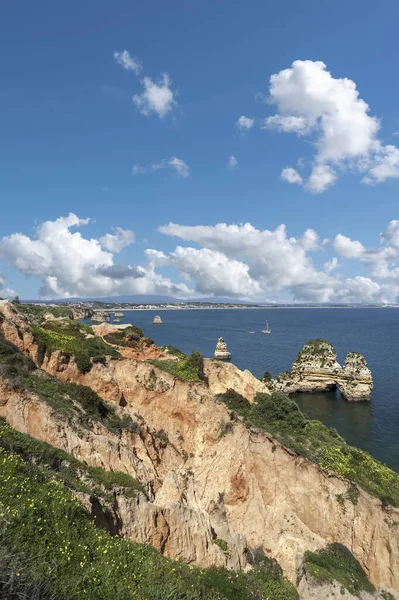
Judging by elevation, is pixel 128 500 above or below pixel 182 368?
below

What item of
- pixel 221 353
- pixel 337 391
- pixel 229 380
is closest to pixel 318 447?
pixel 229 380

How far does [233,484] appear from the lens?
2633cm

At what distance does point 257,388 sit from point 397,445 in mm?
23637

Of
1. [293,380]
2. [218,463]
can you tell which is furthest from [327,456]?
[293,380]

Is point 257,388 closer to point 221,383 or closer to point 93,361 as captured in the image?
point 221,383

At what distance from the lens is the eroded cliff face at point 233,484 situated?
68.6 feet

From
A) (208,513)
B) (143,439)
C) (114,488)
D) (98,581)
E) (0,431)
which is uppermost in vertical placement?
(0,431)

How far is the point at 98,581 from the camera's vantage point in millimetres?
9219

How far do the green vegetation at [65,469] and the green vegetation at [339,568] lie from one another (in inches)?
447

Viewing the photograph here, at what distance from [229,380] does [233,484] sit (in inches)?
636

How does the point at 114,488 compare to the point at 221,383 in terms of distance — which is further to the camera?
the point at 221,383

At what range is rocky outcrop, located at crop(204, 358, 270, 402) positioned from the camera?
40.1 meters

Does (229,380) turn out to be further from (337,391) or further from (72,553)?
(337,391)

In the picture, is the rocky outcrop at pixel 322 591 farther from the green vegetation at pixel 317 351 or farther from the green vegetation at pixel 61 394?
the green vegetation at pixel 317 351
